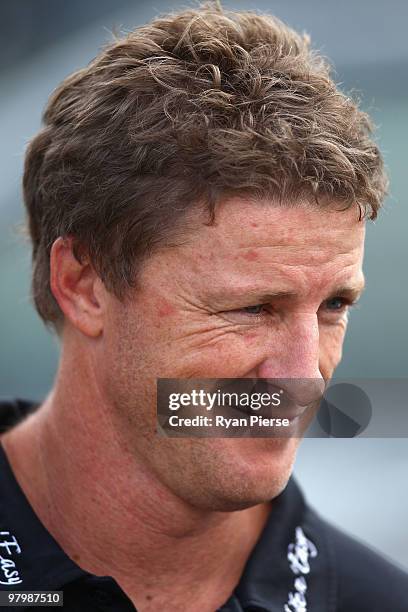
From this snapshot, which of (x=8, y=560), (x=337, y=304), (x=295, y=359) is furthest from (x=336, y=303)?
(x=8, y=560)

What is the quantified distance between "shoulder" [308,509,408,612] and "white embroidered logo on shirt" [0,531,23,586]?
20.9 inches

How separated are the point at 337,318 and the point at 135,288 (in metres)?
0.31

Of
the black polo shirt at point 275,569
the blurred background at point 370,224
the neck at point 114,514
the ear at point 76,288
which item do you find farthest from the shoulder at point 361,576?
the ear at point 76,288

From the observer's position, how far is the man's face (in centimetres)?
138

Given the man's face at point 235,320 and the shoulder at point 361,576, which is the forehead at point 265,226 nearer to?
the man's face at point 235,320

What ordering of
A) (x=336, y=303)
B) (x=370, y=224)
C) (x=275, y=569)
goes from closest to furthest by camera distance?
(x=336, y=303), (x=275, y=569), (x=370, y=224)

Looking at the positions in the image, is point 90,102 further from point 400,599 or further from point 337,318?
point 400,599

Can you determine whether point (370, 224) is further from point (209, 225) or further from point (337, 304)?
point (209, 225)

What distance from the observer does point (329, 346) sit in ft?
4.92

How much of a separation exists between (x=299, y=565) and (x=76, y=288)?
59 centimetres

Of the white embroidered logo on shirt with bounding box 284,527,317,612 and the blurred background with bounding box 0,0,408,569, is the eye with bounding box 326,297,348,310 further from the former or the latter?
the white embroidered logo on shirt with bounding box 284,527,317,612

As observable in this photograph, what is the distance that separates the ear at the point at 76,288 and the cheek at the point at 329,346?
33 centimetres

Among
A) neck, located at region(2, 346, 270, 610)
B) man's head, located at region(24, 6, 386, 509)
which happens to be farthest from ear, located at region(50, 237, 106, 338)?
neck, located at region(2, 346, 270, 610)

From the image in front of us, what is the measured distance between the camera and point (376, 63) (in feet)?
9.16
